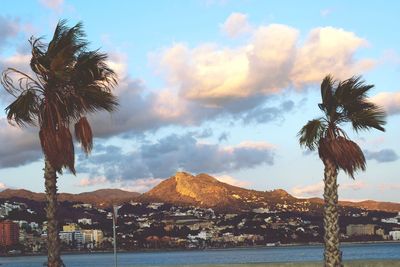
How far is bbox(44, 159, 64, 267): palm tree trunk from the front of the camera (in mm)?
19484

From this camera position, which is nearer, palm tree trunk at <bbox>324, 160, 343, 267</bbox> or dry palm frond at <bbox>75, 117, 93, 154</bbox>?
dry palm frond at <bbox>75, 117, 93, 154</bbox>

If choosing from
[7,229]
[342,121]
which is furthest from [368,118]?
[7,229]

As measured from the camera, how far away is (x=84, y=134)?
20094 mm

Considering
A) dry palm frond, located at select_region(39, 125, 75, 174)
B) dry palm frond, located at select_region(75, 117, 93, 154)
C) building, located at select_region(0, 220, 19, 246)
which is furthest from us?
building, located at select_region(0, 220, 19, 246)

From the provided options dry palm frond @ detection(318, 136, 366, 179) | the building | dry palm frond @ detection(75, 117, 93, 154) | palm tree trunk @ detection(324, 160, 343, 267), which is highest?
the building

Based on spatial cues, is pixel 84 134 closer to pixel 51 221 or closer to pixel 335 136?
pixel 51 221

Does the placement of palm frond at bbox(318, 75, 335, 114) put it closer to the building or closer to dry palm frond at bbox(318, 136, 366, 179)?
dry palm frond at bbox(318, 136, 366, 179)

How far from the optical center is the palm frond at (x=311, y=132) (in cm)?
2141

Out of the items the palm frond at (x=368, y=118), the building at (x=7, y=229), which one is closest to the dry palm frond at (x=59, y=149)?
the palm frond at (x=368, y=118)

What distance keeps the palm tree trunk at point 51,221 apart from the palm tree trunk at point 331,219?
789cm

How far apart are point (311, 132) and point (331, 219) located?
106 inches

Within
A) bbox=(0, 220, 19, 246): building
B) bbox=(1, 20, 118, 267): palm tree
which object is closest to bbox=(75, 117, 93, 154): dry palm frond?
bbox=(1, 20, 118, 267): palm tree

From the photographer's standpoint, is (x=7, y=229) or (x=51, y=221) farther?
(x=7, y=229)

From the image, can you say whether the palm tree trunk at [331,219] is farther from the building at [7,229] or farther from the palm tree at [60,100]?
the building at [7,229]
